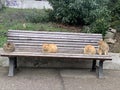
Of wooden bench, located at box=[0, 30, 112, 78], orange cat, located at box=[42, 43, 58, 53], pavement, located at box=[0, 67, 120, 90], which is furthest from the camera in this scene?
wooden bench, located at box=[0, 30, 112, 78]

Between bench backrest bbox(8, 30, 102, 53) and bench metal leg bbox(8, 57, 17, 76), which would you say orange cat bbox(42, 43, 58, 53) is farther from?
bench metal leg bbox(8, 57, 17, 76)

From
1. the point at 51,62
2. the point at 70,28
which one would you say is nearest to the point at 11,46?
the point at 51,62

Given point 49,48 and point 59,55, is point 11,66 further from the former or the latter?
point 59,55

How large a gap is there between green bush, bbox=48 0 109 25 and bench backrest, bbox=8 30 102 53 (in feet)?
6.16

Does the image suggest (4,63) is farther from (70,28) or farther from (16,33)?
(70,28)

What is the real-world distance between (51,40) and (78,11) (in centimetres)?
222

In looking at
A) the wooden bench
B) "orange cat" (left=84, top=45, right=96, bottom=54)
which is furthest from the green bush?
"orange cat" (left=84, top=45, right=96, bottom=54)

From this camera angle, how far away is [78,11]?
8.78 m

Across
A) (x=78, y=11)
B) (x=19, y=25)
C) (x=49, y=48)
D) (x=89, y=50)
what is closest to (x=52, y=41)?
(x=49, y=48)

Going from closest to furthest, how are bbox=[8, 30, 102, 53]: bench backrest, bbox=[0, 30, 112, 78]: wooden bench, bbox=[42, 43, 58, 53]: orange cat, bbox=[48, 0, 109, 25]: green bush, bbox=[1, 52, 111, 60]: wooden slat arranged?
bbox=[1, 52, 111, 60]: wooden slat, bbox=[42, 43, 58, 53]: orange cat, bbox=[0, 30, 112, 78]: wooden bench, bbox=[8, 30, 102, 53]: bench backrest, bbox=[48, 0, 109, 25]: green bush

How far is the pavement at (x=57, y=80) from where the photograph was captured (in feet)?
19.5

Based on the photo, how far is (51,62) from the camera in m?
7.05

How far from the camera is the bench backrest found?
21.9 ft

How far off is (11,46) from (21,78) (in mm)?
657
